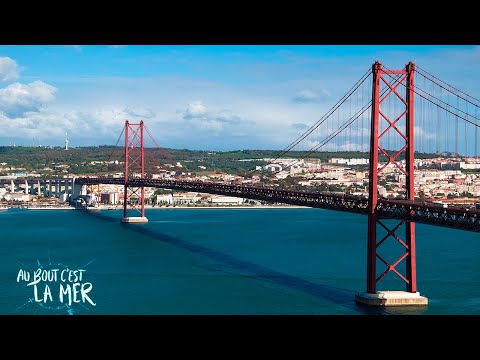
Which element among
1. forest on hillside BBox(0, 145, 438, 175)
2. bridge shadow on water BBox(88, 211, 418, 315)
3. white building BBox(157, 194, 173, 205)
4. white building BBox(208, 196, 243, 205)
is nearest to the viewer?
bridge shadow on water BBox(88, 211, 418, 315)

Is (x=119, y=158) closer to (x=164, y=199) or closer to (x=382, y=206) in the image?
(x=164, y=199)

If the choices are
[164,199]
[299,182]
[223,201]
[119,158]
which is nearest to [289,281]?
[299,182]

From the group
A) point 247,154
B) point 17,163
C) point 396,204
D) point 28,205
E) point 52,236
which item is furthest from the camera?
point 247,154

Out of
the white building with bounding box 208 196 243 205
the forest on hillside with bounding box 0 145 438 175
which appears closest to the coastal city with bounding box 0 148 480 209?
the white building with bounding box 208 196 243 205

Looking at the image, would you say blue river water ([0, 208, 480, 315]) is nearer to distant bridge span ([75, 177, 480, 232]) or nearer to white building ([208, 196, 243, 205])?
distant bridge span ([75, 177, 480, 232])
